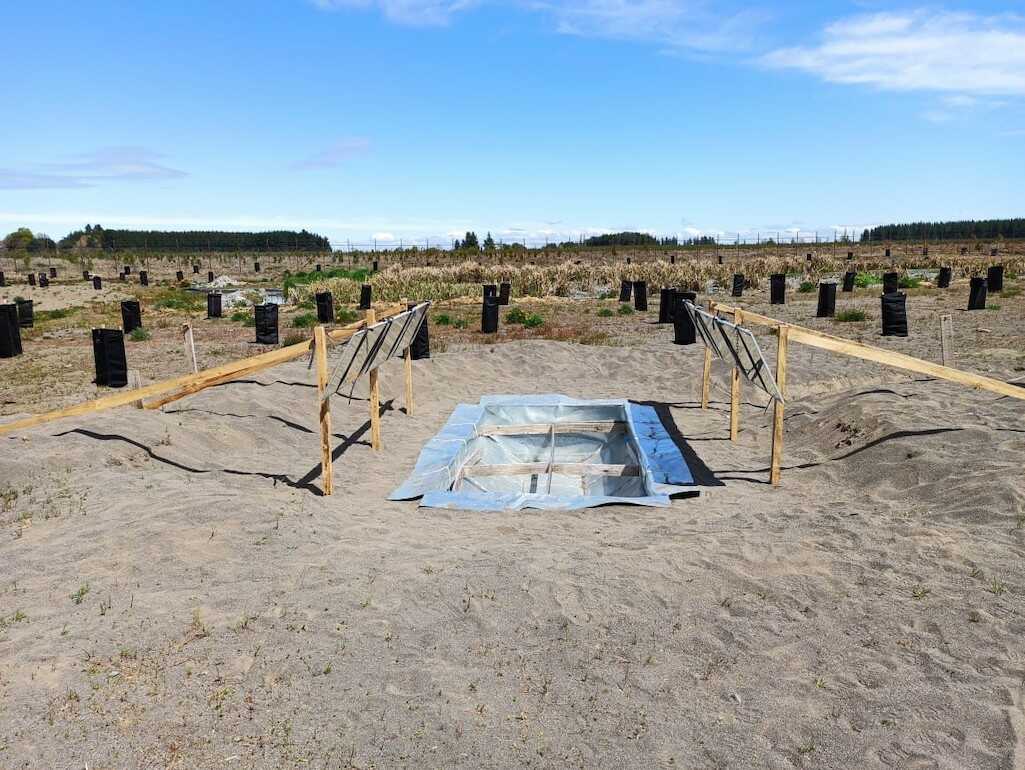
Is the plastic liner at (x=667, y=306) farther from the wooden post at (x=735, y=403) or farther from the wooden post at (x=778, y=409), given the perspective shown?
the wooden post at (x=778, y=409)

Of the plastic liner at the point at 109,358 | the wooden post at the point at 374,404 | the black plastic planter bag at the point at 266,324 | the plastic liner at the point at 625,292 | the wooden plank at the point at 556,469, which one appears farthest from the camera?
the plastic liner at the point at 625,292

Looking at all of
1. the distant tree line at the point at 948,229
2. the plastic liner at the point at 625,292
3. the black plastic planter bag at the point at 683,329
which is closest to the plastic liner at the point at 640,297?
the plastic liner at the point at 625,292

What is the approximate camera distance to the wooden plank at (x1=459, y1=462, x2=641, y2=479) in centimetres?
981

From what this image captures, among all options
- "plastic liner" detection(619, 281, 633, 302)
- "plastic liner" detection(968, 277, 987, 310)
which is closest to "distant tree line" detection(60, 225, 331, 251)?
"plastic liner" detection(619, 281, 633, 302)

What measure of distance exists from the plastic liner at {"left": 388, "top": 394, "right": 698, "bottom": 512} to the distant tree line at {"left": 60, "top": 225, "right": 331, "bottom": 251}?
260 feet

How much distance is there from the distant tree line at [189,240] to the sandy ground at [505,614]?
83.2 metres

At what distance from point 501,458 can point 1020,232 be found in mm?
120779

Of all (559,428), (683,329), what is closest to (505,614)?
(559,428)

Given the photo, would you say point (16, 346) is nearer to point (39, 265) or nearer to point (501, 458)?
point (501, 458)

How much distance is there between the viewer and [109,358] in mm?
12914

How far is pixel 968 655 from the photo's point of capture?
427cm

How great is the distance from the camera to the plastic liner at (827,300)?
2119cm

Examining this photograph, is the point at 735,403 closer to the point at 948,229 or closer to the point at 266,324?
the point at 266,324

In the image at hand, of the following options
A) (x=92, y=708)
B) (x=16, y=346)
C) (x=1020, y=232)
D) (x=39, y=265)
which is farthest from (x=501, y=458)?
(x=1020, y=232)
